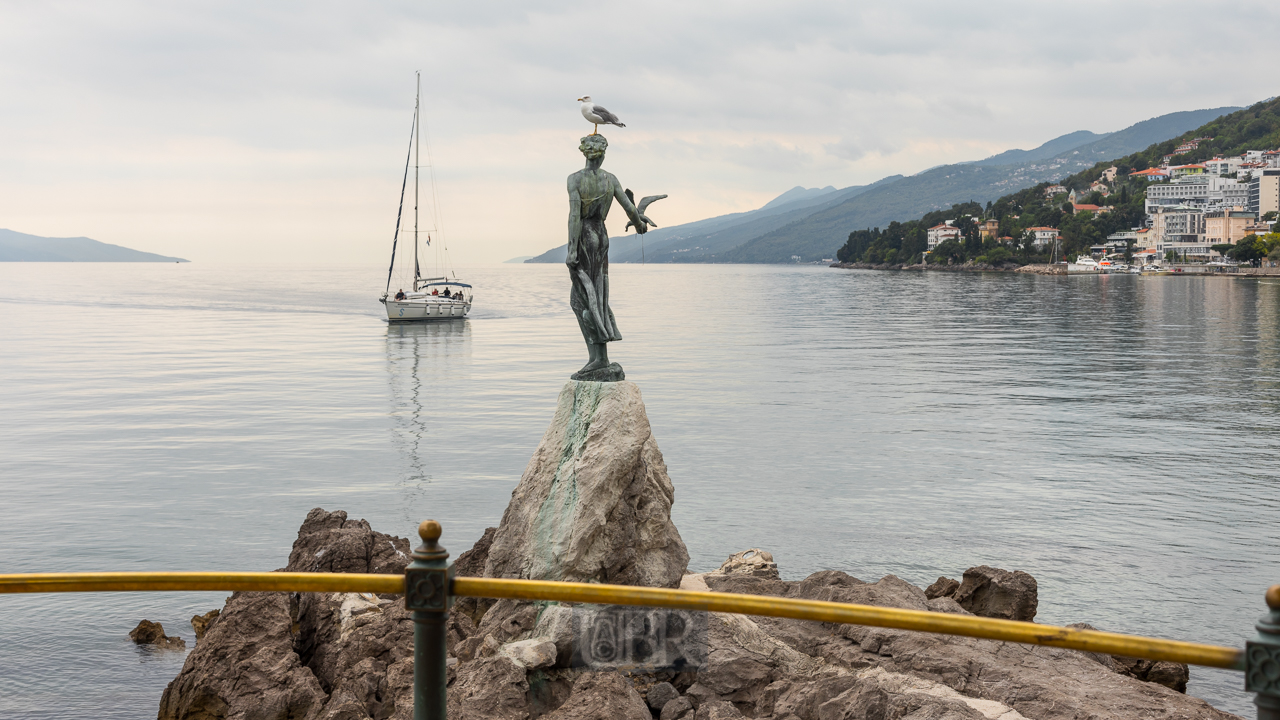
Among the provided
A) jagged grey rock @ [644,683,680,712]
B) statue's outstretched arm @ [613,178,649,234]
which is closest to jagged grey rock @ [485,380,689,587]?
jagged grey rock @ [644,683,680,712]

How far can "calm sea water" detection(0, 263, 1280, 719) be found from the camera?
511 inches

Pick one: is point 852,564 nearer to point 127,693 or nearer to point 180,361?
point 127,693

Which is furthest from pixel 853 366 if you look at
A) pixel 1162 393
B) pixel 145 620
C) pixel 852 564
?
pixel 145 620

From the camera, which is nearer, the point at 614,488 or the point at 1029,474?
the point at 614,488

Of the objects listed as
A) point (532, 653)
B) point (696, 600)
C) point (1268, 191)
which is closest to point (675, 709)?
point (532, 653)

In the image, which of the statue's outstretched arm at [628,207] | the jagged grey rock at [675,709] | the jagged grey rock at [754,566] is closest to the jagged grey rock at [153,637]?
the jagged grey rock at [754,566]

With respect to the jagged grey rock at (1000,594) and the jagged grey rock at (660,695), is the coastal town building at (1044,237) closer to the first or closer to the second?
the jagged grey rock at (1000,594)

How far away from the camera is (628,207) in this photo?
9.11 metres

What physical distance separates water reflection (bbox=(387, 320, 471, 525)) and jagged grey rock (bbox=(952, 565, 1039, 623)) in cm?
935

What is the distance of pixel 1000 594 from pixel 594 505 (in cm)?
491

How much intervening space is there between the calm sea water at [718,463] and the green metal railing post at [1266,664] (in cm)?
864

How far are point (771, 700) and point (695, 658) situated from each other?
28.6 inches

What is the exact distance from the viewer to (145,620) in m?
11.8

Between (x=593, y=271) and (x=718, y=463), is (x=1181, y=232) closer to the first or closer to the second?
(x=718, y=463)
